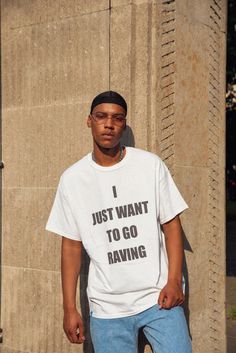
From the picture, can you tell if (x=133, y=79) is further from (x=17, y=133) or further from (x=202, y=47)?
(x=17, y=133)

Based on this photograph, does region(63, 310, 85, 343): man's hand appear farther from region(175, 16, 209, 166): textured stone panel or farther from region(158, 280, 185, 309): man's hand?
region(175, 16, 209, 166): textured stone panel

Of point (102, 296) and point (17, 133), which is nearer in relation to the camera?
point (102, 296)

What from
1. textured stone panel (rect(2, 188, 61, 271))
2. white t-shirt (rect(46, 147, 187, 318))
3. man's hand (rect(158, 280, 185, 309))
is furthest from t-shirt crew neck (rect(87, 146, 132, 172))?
textured stone panel (rect(2, 188, 61, 271))

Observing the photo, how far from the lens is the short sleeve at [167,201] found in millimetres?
3611

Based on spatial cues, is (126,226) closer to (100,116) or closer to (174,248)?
(174,248)

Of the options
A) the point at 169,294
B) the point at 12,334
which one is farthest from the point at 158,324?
the point at 12,334

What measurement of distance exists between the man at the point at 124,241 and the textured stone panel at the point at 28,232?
1422 mm

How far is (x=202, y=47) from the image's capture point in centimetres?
516

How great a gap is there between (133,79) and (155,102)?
225 mm

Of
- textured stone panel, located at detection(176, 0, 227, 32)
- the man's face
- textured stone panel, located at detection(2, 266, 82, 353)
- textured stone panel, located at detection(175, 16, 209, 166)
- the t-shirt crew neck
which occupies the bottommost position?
textured stone panel, located at detection(2, 266, 82, 353)

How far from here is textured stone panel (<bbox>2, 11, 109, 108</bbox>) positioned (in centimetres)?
490

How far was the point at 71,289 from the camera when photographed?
12.4ft

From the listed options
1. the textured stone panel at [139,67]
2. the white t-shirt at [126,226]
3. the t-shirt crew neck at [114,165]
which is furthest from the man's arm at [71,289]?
the textured stone panel at [139,67]

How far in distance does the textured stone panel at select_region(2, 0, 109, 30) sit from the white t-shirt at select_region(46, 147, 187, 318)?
1.67 metres
